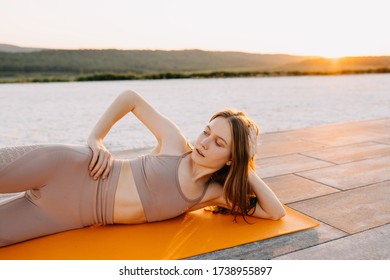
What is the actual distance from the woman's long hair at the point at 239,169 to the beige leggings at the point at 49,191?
49cm

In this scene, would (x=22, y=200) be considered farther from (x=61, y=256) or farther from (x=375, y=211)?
(x=375, y=211)

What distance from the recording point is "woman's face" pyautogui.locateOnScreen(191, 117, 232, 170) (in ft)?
5.22

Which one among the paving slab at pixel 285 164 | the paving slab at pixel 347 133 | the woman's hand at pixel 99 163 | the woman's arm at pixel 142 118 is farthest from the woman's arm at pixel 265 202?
the paving slab at pixel 347 133

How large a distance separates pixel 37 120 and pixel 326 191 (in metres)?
4.79

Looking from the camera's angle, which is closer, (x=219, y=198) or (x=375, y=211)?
(x=219, y=198)

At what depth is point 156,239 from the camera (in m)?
1.65

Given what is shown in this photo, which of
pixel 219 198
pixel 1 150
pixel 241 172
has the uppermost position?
pixel 1 150

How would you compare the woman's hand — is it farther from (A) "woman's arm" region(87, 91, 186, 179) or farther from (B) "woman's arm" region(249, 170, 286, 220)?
(B) "woman's arm" region(249, 170, 286, 220)

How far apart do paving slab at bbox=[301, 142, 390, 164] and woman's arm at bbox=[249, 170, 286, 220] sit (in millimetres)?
1290

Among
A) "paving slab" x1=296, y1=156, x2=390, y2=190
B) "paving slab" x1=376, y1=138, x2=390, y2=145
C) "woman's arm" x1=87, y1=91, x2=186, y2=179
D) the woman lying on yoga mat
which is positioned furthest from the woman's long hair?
"paving slab" x1=376, y1=138, x2=390, y2=145

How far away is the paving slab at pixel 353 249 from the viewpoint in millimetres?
1501

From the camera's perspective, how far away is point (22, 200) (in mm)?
1621

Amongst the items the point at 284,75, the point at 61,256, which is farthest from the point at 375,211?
the point at 284,75

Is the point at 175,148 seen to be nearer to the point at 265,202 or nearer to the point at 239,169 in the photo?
the point at 239,169
